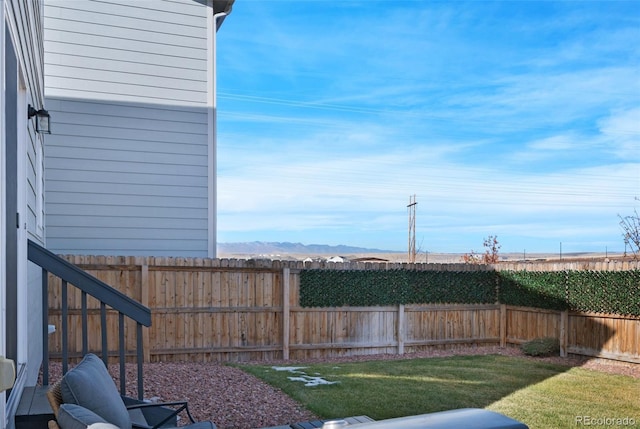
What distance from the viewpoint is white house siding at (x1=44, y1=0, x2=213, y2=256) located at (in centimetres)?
851

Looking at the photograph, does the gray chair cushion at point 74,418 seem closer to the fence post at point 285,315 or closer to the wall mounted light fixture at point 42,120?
the wall mounted light fixture at point 42,120

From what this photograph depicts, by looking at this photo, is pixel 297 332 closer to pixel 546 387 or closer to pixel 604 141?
pixel 546 387

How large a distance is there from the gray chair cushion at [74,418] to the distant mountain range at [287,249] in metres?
43.3

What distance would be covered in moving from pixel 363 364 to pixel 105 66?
6.25 meters

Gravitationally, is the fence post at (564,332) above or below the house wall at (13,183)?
below

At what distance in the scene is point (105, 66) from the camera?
8.73 meters

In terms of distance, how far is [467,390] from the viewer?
6797 millimetres

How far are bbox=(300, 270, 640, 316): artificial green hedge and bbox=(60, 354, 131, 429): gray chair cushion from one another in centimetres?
641

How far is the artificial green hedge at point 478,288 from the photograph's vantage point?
8742 mm

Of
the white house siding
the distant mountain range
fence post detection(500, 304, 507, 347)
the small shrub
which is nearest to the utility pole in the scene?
fence post detection(500, 304, 507, 347)

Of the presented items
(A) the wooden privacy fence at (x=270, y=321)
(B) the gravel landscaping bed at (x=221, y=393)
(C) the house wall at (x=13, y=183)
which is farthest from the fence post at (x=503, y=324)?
(C) the house wall at (x=13, y=183)

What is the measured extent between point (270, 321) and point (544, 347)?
4.71 metres

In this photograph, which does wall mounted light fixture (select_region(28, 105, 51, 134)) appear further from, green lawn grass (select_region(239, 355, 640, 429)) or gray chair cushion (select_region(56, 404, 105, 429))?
green lawn grass (select_region(239, 355, 640, 429))

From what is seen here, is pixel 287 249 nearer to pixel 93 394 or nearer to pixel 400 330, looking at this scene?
pixel 400 330
